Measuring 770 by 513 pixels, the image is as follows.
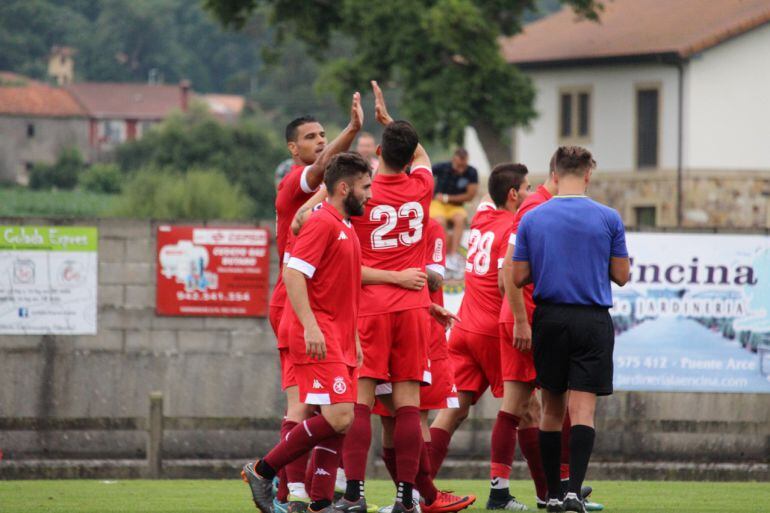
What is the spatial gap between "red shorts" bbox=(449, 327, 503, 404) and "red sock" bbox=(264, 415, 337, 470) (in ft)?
6.25

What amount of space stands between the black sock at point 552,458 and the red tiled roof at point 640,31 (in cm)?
4401

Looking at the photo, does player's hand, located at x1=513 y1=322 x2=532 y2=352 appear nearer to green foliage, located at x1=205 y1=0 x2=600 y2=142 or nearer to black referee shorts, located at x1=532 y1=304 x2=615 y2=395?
black referee shorts, located at x1=532 y1=304 x2=615 y2=395

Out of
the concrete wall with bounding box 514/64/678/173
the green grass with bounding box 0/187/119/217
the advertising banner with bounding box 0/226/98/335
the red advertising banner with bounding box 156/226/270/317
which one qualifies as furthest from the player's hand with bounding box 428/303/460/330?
the green grass with bounding box 0/187/119/217

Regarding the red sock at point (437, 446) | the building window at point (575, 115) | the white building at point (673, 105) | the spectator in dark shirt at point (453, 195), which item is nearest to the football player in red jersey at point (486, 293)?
the red sock at point (437, 446)

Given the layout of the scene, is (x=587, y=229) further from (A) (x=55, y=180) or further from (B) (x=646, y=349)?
(A) (x=55, y=180)

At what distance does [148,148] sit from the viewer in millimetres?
114188

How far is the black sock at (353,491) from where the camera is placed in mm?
9367

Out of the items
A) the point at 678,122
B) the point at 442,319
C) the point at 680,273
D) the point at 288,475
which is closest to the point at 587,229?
the point at 442,319

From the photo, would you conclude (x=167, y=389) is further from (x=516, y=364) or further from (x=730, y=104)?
(x=730, y=104)

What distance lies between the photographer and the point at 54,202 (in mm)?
99812

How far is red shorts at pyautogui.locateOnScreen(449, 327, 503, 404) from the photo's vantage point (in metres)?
10.7

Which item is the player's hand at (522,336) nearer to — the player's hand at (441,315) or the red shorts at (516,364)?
the red shorts at (516,364)

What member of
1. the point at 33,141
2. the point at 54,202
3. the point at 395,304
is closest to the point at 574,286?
the point at 395,304

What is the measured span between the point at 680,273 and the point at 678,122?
128ft
